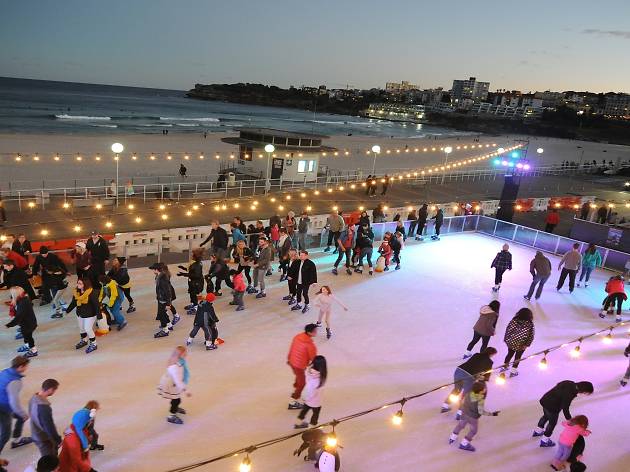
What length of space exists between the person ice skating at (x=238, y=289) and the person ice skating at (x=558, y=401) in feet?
16.8

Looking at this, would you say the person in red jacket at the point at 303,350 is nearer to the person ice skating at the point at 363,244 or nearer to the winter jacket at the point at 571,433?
the winter jacket at the point at 571,433

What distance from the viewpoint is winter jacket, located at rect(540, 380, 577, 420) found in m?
5.56

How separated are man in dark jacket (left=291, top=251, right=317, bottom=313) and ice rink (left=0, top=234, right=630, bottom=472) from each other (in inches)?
11.8

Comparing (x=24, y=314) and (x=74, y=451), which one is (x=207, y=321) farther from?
(x=74, y=451)

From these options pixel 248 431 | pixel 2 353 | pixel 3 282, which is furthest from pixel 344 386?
pixel 3 282

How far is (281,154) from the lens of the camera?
24.8 m

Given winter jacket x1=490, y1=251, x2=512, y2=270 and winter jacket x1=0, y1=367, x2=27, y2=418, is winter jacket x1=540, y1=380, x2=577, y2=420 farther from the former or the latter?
winter jacket x1=0, y1=367, x2=27, y2=418

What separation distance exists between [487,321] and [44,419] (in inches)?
224

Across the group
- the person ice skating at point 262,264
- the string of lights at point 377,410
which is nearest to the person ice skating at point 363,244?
the person ice skating at point 262,264

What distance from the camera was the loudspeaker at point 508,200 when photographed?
2009 cm

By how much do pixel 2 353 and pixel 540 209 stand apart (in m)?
24.2

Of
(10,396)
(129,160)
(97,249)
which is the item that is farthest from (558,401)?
(129,160)

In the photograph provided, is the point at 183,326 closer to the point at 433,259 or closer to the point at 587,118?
the point at 433,259

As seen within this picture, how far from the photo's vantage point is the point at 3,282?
841cm
